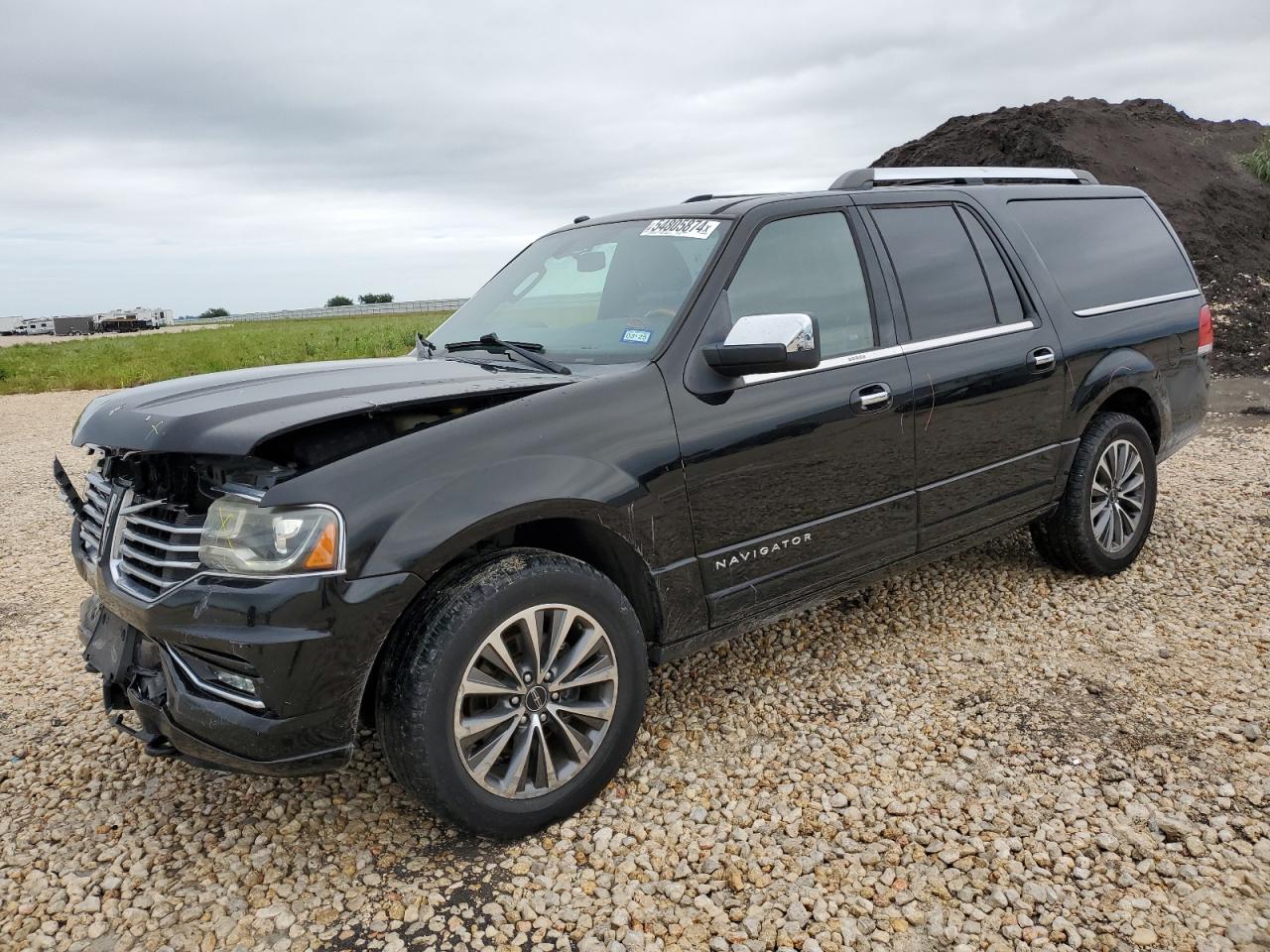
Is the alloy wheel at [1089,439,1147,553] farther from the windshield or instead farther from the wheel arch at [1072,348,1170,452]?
the windshield

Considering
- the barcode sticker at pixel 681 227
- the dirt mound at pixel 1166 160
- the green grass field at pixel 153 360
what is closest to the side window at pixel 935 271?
the barcode sticker at pixel 681 227

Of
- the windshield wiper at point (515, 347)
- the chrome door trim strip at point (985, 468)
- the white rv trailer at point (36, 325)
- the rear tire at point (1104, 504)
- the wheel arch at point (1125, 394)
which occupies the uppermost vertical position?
the white rv trailer at point (36, 325)

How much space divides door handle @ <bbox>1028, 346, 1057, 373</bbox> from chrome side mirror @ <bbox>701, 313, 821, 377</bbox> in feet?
5.17

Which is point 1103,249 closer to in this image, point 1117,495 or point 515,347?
point 1117,495

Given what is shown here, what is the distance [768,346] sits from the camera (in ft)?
9.91

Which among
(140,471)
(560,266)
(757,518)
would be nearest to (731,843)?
(757,518)

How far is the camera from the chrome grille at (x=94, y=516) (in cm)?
301

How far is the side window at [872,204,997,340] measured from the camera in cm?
387

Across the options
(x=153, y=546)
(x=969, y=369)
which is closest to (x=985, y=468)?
(x=969, y=369)

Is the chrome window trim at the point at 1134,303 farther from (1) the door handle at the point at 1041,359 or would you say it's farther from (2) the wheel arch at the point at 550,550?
(2) the wheel arch at the point at 550,550

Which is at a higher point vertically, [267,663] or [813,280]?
[813,280]

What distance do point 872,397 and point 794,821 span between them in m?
1.57

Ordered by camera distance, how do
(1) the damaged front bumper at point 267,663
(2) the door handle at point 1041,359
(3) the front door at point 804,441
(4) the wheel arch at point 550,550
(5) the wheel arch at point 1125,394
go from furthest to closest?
1. (5) the wheel arch at point 1125,394
2. (2) the door handle at point 1041,359
3. (3) the front door at point 804,441
4. (4) the wheel arch at point 550,550
5. (1) the damaged front bumper at point 267,663

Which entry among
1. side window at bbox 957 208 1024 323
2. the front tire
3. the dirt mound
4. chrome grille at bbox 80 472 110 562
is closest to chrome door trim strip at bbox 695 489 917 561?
the front tire
